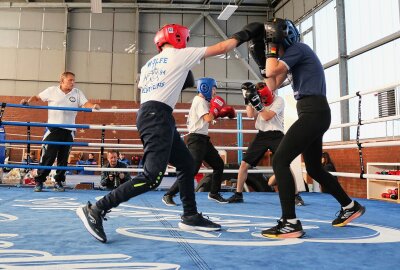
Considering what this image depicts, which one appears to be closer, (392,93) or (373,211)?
(373,211)

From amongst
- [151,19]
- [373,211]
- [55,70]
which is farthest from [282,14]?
[373,211]

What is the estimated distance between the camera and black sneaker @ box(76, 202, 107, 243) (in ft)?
5.36

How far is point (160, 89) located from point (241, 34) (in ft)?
1.75

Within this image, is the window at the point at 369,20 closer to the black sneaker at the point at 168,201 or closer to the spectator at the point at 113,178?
the spectator at the point at 113,178

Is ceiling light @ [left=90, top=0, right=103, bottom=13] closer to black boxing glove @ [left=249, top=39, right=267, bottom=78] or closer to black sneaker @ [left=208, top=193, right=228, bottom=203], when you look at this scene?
black sneaker @ [left=208, top=193, right=228, bottom=203]

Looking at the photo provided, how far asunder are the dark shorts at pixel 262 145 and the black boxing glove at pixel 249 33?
4.95 feet

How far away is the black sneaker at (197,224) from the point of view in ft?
6.70

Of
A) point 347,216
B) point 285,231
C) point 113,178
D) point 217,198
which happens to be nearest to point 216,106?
point 217,198

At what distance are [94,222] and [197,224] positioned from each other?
0.62 m

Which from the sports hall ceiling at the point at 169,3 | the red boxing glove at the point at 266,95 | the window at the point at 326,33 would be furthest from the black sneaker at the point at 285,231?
the sports hall ceiling at the point at 169,3

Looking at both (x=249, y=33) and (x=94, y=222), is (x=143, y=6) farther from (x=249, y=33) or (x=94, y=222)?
(x=94, y=222)

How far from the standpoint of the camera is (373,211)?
2.97 m

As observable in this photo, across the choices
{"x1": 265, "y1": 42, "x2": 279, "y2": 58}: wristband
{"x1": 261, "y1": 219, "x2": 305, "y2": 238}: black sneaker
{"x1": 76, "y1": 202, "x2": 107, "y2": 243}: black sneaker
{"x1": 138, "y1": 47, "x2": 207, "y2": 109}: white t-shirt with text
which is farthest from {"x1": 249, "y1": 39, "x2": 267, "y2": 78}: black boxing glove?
{"x1": 76, "y1": 202, "x2": 107, "y2": 243}: black sneaker

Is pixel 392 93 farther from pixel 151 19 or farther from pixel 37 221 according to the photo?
pixel 151 19
